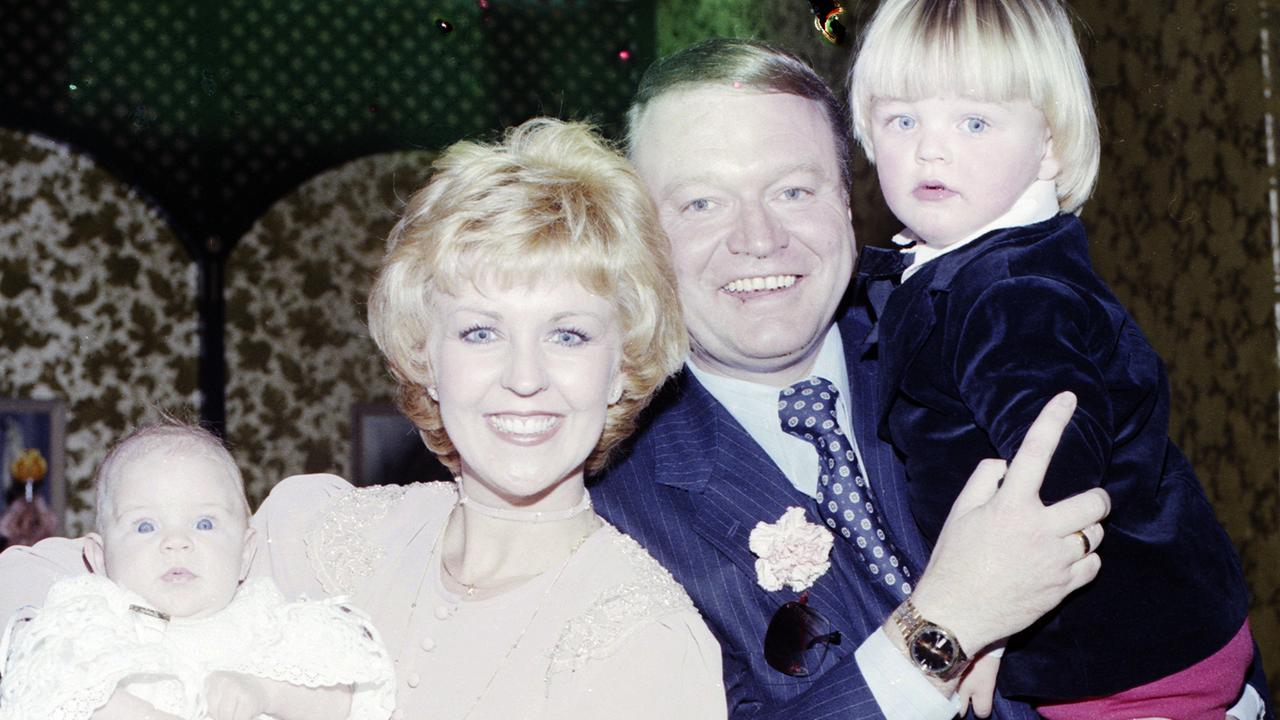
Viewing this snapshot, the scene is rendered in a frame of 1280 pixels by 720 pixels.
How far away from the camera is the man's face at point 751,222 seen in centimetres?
216

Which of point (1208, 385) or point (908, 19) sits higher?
point (908, 19)

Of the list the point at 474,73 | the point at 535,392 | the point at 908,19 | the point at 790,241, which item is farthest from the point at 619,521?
the point at 474,73

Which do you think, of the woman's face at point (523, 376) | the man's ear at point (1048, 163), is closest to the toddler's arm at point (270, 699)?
the woman's face at point (523, 376)

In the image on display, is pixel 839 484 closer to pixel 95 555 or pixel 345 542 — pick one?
pixel 345 542

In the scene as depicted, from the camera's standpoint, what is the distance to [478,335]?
1.76 metres

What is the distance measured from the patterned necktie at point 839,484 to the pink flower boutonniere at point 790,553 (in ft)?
0.18

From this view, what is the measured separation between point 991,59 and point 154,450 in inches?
49.9

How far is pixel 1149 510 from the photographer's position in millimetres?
1873

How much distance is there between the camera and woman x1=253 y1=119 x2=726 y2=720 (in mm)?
1710

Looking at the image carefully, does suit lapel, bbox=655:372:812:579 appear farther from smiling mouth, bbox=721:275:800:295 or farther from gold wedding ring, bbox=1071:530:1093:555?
gold wedding ring, bbox=1071:530:1093:555

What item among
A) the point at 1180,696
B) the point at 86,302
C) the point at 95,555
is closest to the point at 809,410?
the point at 1180,696

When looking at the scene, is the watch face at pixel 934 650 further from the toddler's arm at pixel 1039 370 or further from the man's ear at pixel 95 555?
the man's ear at pixel 95 555

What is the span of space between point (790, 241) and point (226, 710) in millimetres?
1155

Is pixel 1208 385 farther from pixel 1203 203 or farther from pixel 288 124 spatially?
pixel 288 124
